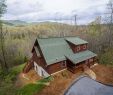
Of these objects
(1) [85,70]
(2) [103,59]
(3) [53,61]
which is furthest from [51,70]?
(2) [103,59]

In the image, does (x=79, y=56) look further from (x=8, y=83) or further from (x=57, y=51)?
(x=8, y=83)

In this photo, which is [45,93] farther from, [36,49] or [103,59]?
[103,59]

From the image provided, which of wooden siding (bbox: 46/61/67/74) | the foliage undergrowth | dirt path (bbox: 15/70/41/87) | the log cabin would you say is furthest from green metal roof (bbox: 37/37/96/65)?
the foliage undergrowth

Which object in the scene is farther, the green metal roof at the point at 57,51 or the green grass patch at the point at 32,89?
the green metal roof at the point at 57,51

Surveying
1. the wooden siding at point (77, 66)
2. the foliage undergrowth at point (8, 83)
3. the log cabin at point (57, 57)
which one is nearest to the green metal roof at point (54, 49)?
the log cabin at point (57, 57)

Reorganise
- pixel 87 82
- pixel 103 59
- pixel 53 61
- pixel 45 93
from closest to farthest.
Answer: pixel 87 82, pixel 45 93, pixel 53 61, pixel 103 59

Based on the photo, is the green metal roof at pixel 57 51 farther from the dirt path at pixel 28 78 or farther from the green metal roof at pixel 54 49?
the dirt path at pixel 28 78

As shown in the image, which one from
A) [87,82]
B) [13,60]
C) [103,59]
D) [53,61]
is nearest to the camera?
[87,82]

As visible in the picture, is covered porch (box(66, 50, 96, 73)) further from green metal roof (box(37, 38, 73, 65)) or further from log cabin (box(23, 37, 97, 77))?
green metal roof (box(37, 38, 73, 65))
